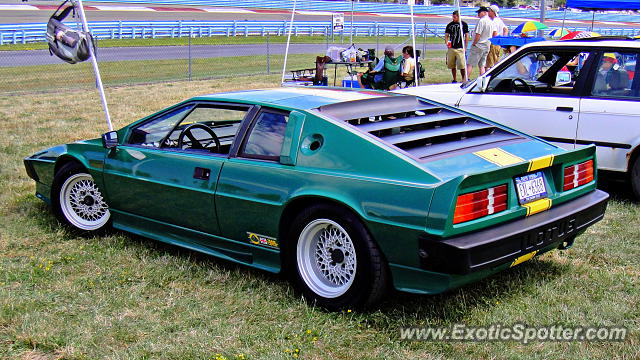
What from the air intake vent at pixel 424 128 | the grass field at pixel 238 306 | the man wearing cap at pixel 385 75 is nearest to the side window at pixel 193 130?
the grass field at pixel 238 306

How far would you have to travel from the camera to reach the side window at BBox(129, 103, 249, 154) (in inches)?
196

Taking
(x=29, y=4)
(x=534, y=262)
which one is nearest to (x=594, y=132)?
(x=534, y=262)

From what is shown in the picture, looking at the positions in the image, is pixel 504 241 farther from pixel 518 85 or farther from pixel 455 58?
pixel 455 58

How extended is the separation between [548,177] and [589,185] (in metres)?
0.49

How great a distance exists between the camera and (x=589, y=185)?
4.52m

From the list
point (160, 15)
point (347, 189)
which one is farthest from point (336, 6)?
point (347, 189)

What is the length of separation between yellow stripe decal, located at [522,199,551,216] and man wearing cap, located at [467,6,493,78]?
442 inches

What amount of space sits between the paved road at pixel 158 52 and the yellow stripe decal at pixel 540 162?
18.3m

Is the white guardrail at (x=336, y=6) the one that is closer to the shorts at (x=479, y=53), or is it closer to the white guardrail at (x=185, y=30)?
the white guardrail at (x=185, y=30)

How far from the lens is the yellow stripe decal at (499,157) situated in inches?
157

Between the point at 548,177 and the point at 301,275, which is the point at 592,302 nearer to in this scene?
the point at 548,177

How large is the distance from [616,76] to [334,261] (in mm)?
4024

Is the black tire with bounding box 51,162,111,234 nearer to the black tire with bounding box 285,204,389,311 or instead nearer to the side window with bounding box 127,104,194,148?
the side window with bounding box 127,104,194,148
